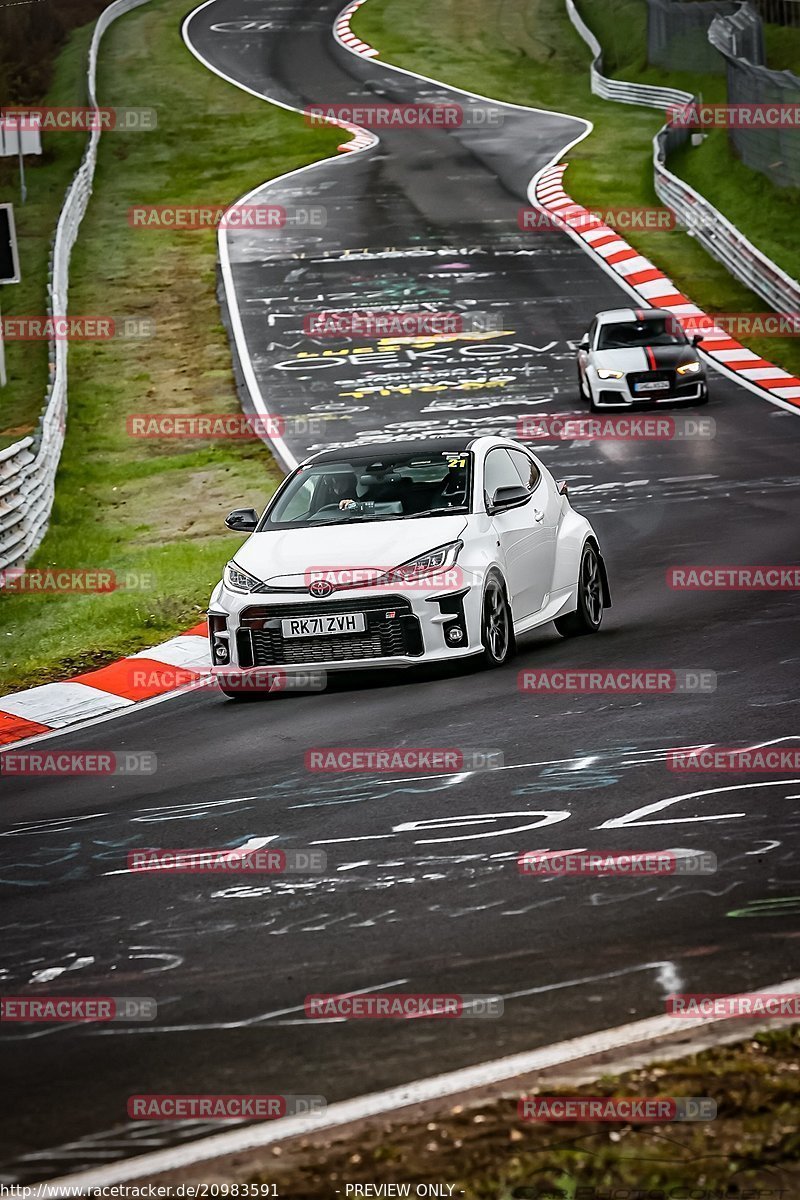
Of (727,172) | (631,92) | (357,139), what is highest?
(631,92)

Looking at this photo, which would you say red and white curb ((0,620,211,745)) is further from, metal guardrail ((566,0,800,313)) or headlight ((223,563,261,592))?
metal guardrail ((566,0,800,313))

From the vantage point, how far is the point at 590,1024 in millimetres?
5582

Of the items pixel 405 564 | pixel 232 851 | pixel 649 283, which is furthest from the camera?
pixel 649 283

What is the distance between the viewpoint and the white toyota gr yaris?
37.2 feet

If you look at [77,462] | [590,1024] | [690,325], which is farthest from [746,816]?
[690,325]

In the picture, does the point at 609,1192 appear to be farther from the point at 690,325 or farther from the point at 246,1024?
Answer: the point at 690,325

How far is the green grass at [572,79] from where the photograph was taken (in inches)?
1350

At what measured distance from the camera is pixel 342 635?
11.3 metres

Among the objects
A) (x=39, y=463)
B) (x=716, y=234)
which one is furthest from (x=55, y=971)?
(x=716, y=234)

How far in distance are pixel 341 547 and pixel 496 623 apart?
1112mm

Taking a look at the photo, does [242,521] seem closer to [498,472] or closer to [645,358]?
[498,472]

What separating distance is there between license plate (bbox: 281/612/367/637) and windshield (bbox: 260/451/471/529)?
103 cm

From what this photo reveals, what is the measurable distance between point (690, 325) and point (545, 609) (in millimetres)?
19135

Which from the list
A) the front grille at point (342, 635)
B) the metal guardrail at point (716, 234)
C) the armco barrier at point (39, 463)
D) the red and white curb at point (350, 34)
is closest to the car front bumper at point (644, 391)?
the metal guardrail at point (716, 234)
